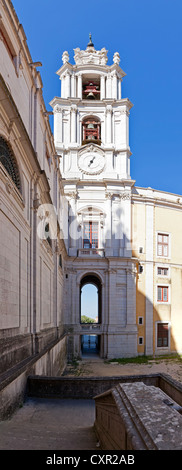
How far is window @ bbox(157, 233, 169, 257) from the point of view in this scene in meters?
30.9

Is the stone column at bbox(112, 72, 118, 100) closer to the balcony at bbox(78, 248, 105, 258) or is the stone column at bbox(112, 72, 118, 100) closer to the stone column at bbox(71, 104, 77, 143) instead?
the stone column at bbox(71, 104, 77, 143)

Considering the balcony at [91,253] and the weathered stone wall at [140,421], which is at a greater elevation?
the balcony at [91,253]

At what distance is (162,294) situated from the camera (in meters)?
30.7

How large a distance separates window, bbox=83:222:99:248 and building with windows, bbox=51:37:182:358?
0.16 feet

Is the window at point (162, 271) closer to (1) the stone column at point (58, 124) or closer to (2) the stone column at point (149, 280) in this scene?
(2) the stone column at point (149, 280)

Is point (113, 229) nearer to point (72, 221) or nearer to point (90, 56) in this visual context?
point (72, 221)

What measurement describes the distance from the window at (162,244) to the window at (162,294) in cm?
277

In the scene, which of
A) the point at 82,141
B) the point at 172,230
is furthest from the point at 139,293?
the point at 82,141

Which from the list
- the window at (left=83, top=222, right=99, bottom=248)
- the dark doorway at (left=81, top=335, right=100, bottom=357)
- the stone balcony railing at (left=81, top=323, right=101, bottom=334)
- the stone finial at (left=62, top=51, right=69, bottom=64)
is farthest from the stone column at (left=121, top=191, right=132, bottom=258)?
the stone finial at (left=62, top=51, right=69, bottom=64)

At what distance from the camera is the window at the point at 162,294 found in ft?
100

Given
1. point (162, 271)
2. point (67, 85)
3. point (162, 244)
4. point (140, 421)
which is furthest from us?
point (67, 85)

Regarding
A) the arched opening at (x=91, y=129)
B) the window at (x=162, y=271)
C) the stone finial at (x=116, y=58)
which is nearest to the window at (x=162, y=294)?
the window at (x=162, y=271)

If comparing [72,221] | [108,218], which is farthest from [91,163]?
[72,221]

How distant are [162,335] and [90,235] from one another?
33.2 feet
